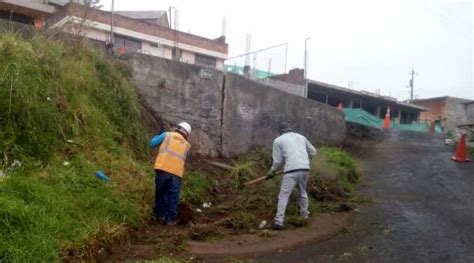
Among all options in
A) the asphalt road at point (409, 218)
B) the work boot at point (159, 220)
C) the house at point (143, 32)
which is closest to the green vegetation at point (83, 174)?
the work boot at point (159, 220)

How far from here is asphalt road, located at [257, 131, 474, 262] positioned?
5535 mm

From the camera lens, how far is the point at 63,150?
20.6 feet

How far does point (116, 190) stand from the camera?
5.96 m

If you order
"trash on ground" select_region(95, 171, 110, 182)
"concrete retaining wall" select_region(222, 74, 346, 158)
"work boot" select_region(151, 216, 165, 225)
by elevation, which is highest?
"concrete retaining wall" select_region(222, 74, 346, 158)

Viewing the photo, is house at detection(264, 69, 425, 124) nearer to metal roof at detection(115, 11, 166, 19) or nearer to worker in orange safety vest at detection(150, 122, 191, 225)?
worker in orange safety vest at detection(150, 122, 191, 225)

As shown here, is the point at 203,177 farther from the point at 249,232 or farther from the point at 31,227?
the point at 31,227

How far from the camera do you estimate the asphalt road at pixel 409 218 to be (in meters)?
5.54

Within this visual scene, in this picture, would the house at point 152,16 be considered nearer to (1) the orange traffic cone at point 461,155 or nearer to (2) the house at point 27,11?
(2) the house at point 27,11

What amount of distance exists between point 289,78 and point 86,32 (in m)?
14.7

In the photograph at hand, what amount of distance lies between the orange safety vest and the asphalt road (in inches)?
73.5

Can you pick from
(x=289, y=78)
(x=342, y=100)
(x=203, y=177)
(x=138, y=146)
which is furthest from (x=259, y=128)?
(x=342, y=100)

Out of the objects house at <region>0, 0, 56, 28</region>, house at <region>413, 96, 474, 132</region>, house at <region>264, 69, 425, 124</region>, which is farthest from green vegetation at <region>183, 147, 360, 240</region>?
house at <region>413, 96, 474, 132</region>

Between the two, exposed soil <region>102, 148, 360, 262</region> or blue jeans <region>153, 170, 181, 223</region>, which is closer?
exposed soil <region>102, 148, 360, 262</region>

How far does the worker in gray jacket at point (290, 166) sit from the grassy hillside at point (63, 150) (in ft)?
6.19
